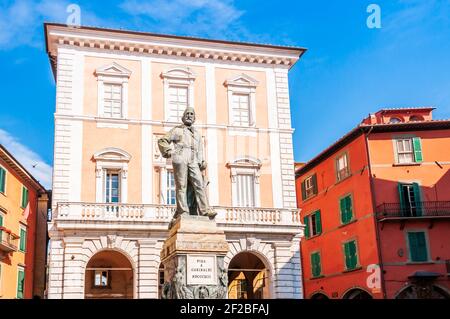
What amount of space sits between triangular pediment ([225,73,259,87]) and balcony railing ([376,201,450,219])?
31.3 feet

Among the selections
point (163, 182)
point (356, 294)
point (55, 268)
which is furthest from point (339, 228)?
point (55, 268)

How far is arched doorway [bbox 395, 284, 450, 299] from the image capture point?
30333 mm

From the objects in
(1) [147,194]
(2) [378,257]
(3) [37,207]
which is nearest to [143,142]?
(1) [147,194]

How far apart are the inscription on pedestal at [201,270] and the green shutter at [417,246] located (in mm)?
23467

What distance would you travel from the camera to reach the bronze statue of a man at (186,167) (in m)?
10.9

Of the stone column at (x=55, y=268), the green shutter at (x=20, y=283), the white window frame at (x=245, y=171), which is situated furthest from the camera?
the green shutter at (x=20, y=283)

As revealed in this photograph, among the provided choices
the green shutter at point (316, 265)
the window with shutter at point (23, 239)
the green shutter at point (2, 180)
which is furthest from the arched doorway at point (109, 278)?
the green shutter at point (316, 265)

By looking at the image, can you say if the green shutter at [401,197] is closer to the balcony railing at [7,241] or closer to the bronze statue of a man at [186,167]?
the balcony railing at [7,241]

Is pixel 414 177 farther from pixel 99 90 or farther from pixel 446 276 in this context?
pixel 99 90

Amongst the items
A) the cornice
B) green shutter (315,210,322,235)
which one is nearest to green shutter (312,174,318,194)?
green shutter (315,210,322,235)

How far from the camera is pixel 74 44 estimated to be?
27516 millimetres

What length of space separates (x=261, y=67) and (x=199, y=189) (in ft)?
64.5

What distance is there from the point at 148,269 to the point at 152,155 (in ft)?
17.3

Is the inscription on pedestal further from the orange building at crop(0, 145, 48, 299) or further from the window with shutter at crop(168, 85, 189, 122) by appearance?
the orange building at crop(0, 145, 48, 299)
